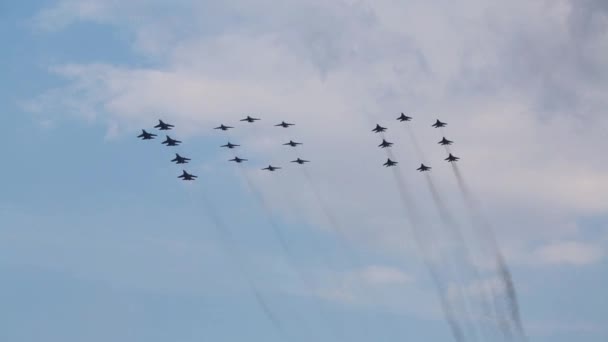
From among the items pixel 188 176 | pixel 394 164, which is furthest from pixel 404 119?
pixel 188 176

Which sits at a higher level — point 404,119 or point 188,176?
point 404,119

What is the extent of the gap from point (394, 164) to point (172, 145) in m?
47.4

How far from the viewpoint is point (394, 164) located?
198 m

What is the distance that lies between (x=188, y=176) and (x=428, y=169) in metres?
51.1

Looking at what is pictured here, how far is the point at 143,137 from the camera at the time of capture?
197000mm

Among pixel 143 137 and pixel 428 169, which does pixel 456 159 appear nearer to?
pixel 428 169

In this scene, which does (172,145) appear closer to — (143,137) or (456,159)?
(143,137)

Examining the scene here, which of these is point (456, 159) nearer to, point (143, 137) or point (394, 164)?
point (394, 164)

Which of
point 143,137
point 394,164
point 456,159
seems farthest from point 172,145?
point 456,159

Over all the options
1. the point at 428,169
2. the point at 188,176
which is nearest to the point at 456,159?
the point at 428,169

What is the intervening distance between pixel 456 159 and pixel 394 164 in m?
13.3

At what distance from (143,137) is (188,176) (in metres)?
12.6

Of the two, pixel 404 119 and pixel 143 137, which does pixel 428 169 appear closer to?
pixel 404 119

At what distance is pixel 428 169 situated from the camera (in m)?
198
